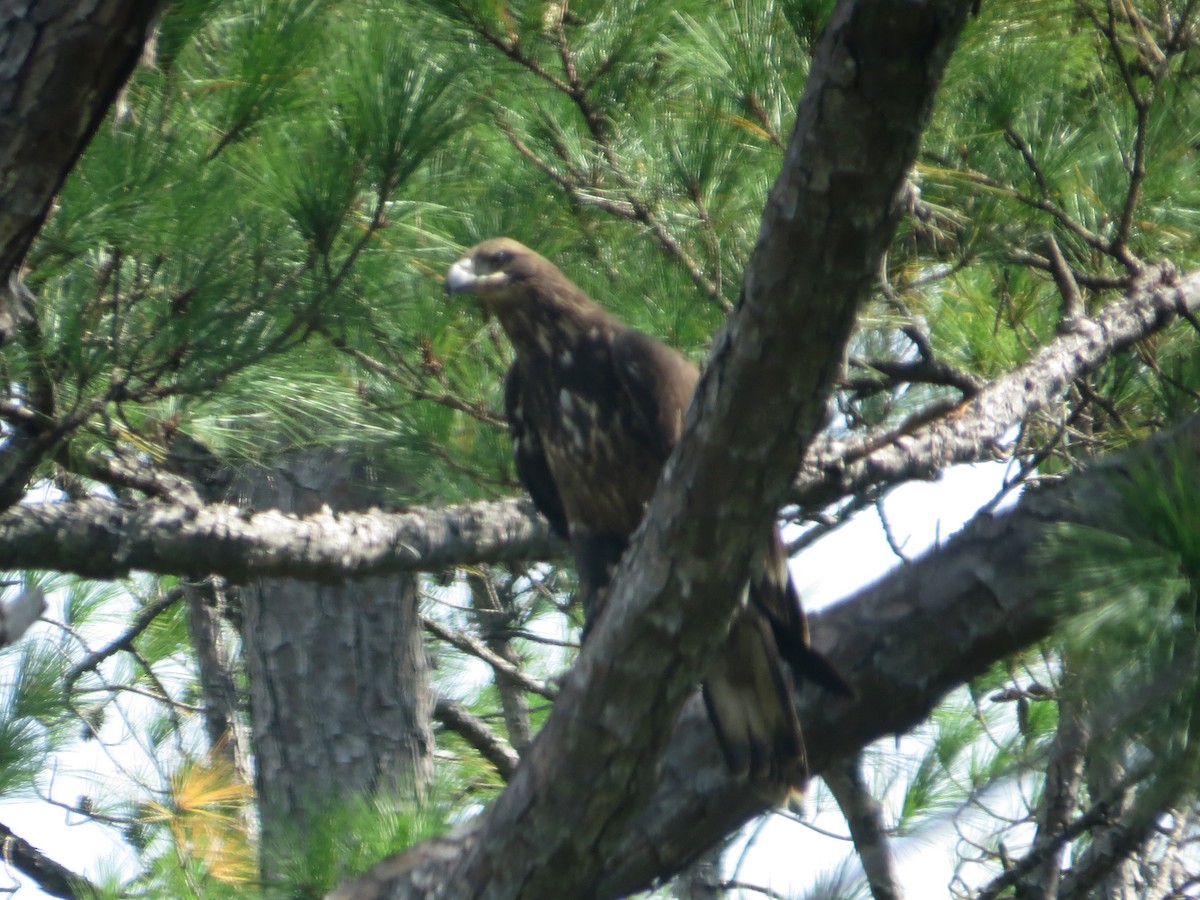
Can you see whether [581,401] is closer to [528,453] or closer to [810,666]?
[528,453]

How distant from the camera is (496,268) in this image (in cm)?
287

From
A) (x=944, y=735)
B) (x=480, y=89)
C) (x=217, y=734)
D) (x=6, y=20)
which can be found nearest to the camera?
(x=6, y=20)

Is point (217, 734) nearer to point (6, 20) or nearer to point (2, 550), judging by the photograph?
point (2, 550)

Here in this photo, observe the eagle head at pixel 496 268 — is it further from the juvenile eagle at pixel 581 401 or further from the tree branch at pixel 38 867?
the tree branch at pixel 38 867

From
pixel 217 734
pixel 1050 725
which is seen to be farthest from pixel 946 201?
pixel 217 734

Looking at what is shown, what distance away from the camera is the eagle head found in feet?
9.18

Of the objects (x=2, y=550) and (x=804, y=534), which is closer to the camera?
(x=2, y=550)

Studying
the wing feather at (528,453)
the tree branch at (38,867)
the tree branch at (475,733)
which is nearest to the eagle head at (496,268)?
the wing feather at (528,453)

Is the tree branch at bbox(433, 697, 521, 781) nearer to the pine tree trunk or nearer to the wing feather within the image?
the pine tree trunk

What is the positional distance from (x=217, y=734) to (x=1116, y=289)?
336cm

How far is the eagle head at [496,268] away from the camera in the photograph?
2799 millimetres

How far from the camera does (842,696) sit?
2.29 metres

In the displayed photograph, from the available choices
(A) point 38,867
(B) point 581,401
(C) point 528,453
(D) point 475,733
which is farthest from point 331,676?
(B) point 581,401

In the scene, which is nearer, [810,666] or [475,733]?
[810,666]
